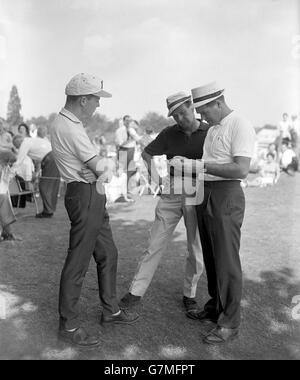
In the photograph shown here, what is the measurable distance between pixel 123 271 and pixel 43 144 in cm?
432

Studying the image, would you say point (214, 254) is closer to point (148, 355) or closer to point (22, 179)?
point (148, 355)

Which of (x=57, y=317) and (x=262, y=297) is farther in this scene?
(x=262, y=297)

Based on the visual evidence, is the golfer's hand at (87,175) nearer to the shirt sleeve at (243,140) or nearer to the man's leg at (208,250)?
the man's leg at (208,250)

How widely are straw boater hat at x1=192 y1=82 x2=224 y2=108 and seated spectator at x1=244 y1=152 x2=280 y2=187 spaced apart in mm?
9154

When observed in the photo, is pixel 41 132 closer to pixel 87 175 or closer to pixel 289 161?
pixel 87 175

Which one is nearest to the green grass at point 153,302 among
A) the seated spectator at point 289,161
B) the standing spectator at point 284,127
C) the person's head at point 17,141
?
the person's head at point 17,141

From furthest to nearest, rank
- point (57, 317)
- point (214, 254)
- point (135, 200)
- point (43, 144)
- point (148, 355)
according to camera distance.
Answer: point (135, 200)
point (43, 144)
point (57, 317)
point (214, 254)
point (148, 355)

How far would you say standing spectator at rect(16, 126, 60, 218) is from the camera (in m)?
8.24

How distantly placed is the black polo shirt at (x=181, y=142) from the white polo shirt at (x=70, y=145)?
0.98m

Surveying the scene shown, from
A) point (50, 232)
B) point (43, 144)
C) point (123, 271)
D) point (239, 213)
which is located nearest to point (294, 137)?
point (43, 144)

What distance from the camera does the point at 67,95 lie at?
10.5ft

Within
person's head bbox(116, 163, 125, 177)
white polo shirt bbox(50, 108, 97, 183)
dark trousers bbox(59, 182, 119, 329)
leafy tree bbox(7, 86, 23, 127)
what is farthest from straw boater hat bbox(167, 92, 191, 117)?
person's head bbox(116, 163, 125, 177)

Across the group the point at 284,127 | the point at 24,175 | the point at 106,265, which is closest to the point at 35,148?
the point at 24,175

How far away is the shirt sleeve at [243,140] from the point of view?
3.07 metres
